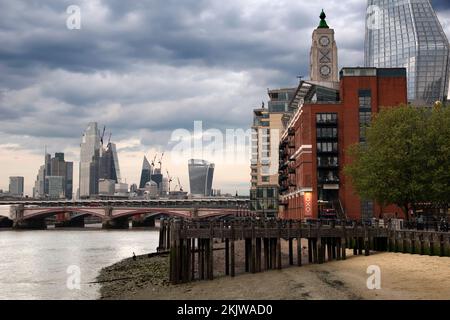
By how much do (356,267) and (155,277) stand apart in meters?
16.6

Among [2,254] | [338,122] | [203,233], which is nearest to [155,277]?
[203,233]

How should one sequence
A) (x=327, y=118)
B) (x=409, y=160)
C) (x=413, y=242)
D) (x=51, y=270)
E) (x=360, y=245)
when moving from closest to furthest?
(x=413, y=242), (x=360, y=245), (x=51, y=270), (x=409, y=160), (x=327, y=118)

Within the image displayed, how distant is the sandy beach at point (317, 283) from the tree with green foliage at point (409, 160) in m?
15.2

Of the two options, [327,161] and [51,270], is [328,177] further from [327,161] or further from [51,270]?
[51,270]

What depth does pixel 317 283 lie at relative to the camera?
126 ft

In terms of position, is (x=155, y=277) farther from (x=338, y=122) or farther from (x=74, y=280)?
(x=338, y=122)

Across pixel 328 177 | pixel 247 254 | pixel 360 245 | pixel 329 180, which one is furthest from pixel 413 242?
pixel 328 177

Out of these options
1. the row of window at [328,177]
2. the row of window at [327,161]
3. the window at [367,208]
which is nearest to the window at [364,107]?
the row of window at [327,161]

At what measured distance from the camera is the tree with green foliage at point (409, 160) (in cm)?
6481

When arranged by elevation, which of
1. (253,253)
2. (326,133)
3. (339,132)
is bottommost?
(253,253)

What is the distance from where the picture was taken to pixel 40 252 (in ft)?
300

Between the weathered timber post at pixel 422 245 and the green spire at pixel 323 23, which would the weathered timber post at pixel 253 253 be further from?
the green spire at pixel 323 23

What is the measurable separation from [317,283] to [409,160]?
3191 centimetres

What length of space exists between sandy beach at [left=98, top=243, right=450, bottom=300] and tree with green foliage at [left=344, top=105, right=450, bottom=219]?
1523 centimetres
